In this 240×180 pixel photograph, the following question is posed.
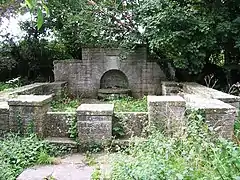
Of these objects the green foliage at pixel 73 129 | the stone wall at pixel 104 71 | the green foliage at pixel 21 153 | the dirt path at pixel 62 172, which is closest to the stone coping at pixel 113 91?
the stone wall at pixel 104 71

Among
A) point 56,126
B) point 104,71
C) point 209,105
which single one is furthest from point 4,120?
point 104,71

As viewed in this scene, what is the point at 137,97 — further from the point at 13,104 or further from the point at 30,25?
the point at 13,104

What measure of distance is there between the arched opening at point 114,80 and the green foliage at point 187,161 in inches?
268

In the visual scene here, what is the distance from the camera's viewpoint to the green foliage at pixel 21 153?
3871mm

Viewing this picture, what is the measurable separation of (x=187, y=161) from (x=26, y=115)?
2.61 meters

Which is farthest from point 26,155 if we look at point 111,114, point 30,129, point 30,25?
point 30,25

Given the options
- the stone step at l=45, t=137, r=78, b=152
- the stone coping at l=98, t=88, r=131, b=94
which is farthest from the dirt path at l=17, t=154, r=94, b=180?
the stone coping at l=98, t=88, r=131, b=94

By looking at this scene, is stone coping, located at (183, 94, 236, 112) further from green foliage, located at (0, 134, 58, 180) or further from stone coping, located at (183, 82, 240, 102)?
green foliage, located at (0, 134, 58, 180)

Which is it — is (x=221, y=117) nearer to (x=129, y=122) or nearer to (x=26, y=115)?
(x=129, y=122)

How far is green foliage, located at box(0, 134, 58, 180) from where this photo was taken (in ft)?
12.7

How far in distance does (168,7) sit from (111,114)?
3.76m

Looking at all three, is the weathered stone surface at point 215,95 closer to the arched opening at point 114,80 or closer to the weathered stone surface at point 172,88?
the weathered stone surface at point 172,88

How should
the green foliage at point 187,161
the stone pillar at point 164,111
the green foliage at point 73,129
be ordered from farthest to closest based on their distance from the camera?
the green foliage at point 73,129, the stone pillar at point 164,111, the green foliage at point 187,161

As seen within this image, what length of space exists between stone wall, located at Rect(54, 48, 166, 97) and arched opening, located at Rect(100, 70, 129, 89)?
0.74 feet
